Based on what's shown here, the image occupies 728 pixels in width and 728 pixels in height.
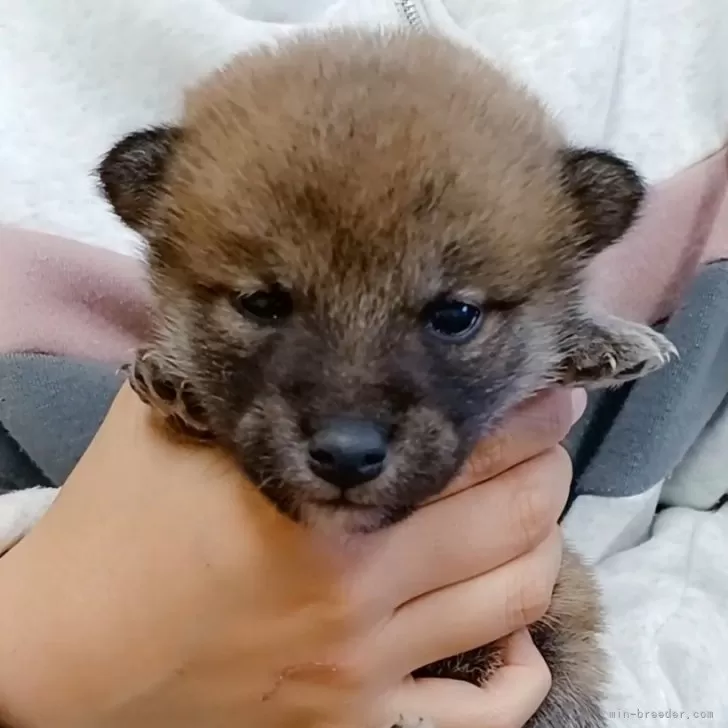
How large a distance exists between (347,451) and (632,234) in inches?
38.7

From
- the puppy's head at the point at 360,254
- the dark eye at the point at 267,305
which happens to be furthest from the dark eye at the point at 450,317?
the dark eye at the point at 267,305

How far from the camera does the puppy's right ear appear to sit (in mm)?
1101

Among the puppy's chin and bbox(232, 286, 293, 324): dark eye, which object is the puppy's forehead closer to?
bbox(232, 286, 293, 324): dark eye

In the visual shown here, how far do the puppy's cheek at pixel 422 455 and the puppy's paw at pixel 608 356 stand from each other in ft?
1.03

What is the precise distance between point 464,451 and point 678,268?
820 millimetres

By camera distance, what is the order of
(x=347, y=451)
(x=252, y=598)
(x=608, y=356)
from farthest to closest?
(x=608, y=356) → (x=252, y=598) → (x=347, y=451)

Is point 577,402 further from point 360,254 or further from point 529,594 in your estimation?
point 360,254

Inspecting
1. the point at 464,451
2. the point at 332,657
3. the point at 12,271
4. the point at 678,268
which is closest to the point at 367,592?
the point at 332,657

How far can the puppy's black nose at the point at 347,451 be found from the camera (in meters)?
0.82

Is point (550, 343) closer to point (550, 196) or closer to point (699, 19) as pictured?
point (550, 196)

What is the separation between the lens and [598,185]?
1.11 m

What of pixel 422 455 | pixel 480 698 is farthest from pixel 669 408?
pixel 422 455

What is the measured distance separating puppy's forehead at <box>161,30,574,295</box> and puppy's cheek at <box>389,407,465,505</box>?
0.13 m

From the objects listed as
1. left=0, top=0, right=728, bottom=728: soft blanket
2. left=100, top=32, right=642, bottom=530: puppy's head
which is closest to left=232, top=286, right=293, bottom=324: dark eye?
left=100, top=32, right=642, bottom=530: puppy's head
